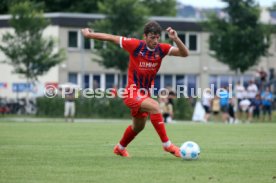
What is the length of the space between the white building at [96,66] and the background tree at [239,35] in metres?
5.90

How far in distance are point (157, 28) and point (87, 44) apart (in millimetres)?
49477

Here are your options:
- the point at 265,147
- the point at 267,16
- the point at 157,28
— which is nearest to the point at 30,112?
the point at 265,147

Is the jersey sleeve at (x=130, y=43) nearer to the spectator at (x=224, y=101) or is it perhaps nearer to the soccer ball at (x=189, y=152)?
the soccer ball at (x=189, y=152)

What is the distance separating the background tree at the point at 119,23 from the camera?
52344 millimetres

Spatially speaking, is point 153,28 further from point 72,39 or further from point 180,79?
point 180,79

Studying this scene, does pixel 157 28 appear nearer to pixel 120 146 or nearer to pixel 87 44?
pixel 120 146

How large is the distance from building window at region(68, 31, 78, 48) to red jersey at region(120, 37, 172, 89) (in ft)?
157

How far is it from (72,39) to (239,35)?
16.4m

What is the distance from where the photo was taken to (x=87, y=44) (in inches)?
2494

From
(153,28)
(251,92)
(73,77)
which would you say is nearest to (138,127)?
(153,28)

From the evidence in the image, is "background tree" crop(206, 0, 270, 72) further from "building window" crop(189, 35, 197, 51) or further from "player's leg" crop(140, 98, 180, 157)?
"player's leg" crop(140, 98, 180, 157)

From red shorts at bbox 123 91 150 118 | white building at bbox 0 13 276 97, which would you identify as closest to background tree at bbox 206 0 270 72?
white building at bbox 0 13 276 97

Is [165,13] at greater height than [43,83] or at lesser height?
greater

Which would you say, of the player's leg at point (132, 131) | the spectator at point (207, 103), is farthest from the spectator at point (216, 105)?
the player's leg at point (132, 131)
